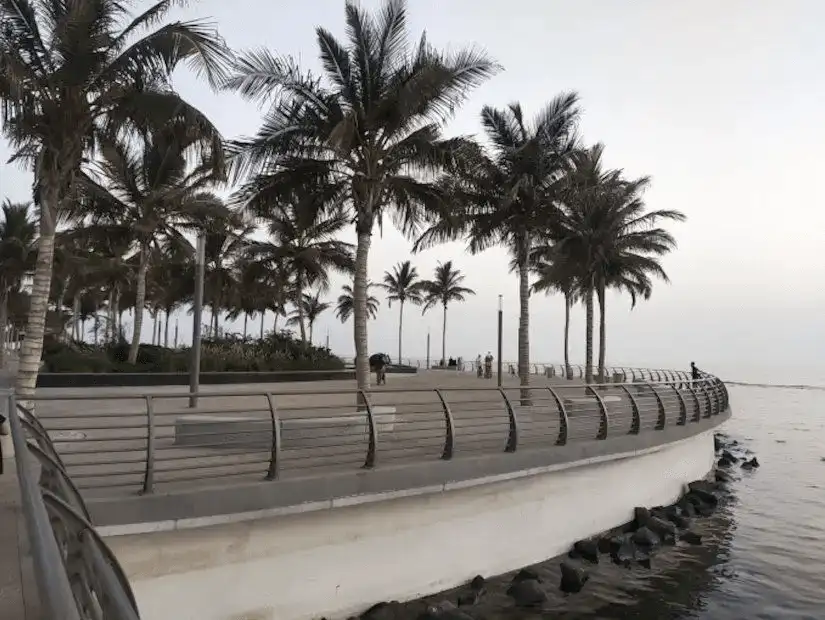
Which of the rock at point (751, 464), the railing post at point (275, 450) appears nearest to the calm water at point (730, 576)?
the railing post at point (275, 450)

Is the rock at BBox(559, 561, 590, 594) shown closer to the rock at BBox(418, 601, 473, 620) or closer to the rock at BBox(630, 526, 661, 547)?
the rock at BBox(418, 601, 473, 620)

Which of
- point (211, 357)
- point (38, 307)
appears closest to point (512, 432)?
point (38, 307)

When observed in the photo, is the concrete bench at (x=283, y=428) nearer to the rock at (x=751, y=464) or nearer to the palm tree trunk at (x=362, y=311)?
the palm tree trunk at (x=362, y=311)

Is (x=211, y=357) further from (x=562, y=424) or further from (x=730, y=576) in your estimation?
(x=730, y=576)

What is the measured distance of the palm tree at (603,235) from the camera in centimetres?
2841

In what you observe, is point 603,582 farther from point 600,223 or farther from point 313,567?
point 600,223

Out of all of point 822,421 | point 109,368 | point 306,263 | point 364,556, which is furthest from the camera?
point 822,421

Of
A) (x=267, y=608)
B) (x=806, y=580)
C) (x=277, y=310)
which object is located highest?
(x=277, y=310)

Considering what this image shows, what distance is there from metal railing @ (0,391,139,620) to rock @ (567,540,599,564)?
9299 millimetres

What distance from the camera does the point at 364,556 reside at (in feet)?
27.2

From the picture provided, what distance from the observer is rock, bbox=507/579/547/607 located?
29.9ft

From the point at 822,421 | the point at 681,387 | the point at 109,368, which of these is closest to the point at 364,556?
the point at 681,387

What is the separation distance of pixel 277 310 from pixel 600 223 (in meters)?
27.1

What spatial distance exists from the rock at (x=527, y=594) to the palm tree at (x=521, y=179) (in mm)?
13139
